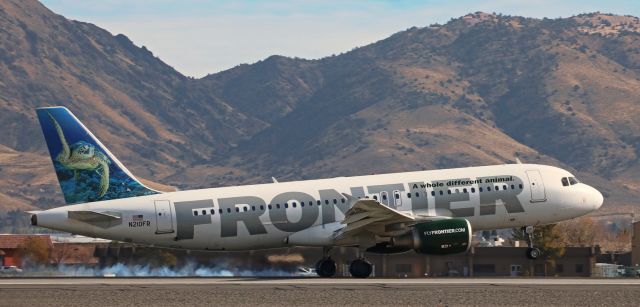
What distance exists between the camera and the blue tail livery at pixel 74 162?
196 feet

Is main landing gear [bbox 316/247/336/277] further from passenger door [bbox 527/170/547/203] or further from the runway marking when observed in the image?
passenger door [bbox 527/170/547/203]

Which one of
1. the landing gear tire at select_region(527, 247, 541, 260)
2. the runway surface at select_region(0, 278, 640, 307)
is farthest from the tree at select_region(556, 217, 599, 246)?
the runway surface at select_region(0, 278, 640, 307)

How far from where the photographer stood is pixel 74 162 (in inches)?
2361

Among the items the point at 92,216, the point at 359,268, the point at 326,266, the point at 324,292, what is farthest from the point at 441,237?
the point at 92,216

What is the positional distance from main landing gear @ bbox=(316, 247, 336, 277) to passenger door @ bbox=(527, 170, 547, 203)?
10722 millimetres

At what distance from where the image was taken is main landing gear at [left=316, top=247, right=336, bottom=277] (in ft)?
199

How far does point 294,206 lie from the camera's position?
60531mm

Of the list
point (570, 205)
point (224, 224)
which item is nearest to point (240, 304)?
point (224, 224)

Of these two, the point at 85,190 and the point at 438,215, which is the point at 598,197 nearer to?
the point at 438,215

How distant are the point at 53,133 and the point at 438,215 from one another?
62.6 feet


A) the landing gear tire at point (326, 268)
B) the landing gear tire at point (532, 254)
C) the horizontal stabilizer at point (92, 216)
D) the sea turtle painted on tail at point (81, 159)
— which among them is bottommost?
the landing gear tire at point (326, 268)

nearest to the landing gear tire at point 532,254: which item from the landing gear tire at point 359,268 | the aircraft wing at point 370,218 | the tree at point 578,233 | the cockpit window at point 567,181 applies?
the cockpit window at point 567,181

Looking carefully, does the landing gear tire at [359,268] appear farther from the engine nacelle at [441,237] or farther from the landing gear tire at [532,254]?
the landing gear tire at [532,254]

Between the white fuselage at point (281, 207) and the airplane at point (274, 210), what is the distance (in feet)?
0.16
